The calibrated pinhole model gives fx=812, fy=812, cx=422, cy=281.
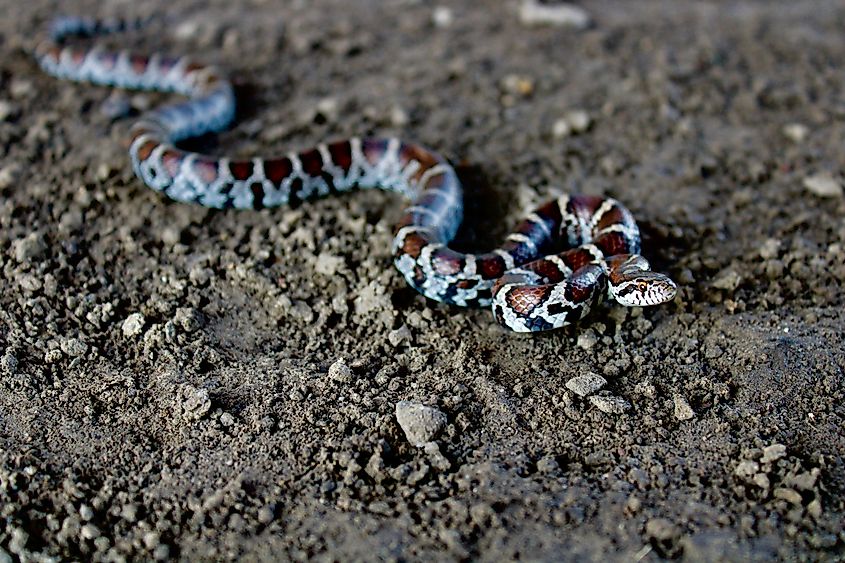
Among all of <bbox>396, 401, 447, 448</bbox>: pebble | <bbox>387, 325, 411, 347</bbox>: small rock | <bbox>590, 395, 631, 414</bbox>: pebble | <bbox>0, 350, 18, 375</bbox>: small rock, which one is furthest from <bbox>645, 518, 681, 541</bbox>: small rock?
<bbox>0, 350, 18, 375</bbox>: small rock

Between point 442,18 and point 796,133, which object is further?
point 442,18

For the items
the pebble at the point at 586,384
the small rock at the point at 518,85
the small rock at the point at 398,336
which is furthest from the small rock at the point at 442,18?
the pebble at the point at 586,384

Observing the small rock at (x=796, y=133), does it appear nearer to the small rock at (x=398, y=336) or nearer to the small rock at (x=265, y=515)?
the small rock at (x=398, y=336)

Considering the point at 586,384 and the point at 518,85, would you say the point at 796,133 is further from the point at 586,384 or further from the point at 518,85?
the point at 586,384

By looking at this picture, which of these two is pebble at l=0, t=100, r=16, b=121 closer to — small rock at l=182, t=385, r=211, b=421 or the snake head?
small rock at l=182, t=385, r=211, b=421

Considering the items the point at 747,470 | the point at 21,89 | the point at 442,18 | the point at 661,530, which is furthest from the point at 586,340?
the point at 21,89

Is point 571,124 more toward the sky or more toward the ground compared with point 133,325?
more toward the sky
